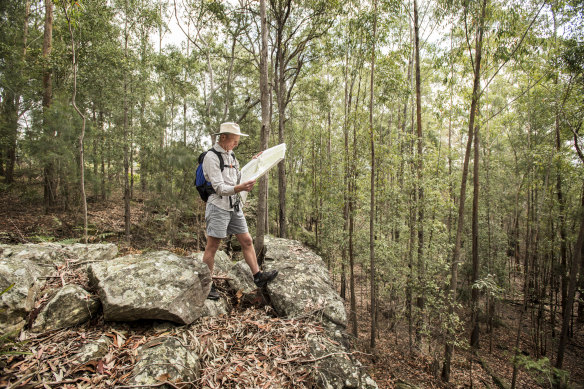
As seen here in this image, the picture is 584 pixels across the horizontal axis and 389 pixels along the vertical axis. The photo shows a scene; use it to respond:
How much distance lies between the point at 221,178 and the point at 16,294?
2053 millimetres

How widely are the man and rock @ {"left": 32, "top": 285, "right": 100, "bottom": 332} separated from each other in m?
1.20

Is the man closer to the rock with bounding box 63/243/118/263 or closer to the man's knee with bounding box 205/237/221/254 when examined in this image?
the man's knee with bounding box 205/237/221/254

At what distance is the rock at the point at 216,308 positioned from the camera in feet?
9.73

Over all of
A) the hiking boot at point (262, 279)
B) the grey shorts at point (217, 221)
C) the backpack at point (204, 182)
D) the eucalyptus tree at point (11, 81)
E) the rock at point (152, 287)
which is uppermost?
the eucalyptus tree at point (11, 81)

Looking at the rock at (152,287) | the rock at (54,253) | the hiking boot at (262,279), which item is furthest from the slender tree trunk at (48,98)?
the hiking boot at (262,279)

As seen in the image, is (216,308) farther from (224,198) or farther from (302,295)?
(224,198)

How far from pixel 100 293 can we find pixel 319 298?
2.50 m

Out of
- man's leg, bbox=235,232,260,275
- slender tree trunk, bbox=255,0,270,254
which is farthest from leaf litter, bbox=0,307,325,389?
slender tree trunk, bbox=255,0,270,254

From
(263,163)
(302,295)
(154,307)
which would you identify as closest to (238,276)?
(302,295)

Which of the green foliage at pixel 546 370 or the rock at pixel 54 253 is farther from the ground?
the rock at pixel 54 253

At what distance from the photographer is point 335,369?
2.38 metres

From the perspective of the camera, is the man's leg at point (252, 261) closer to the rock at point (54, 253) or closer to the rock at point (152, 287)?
the rock at point (152, 287)

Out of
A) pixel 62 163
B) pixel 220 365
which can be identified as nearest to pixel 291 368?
pixel 220 365

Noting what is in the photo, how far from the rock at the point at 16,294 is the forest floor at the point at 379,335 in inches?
229
